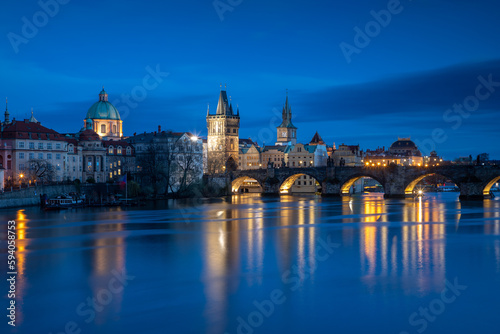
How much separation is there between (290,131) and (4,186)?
107741 mm

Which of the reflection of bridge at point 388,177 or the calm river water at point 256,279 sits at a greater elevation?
the reflection of bridge at point 388,177

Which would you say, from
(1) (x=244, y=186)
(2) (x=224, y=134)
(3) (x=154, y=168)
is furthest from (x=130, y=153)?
(2) (x=224, y=134)

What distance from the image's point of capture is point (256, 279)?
20.1 metres

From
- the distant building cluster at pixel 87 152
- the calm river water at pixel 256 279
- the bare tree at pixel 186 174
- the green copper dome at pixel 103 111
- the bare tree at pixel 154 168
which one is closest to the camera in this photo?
the calm river water at pixel 256 279

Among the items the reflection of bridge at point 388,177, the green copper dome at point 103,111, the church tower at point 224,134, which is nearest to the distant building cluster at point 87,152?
the green copper dome at point 103,111

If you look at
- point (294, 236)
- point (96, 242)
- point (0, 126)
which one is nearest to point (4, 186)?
point (0, 126)

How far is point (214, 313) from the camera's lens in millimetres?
16031

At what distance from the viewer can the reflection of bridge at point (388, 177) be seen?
64188 millimetres

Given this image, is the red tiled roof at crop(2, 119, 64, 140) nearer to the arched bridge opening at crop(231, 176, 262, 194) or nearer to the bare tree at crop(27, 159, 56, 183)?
the bare tree at crop(27, 159, 56, 183)

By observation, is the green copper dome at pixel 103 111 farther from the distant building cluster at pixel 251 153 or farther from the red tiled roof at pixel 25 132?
the red tiled roof at pixel 25 132

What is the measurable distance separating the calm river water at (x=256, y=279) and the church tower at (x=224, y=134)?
93.0m

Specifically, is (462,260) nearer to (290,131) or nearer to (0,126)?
(0,126)

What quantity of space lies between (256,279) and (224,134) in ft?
363

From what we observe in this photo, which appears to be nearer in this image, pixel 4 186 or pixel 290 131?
pixel 4 186
